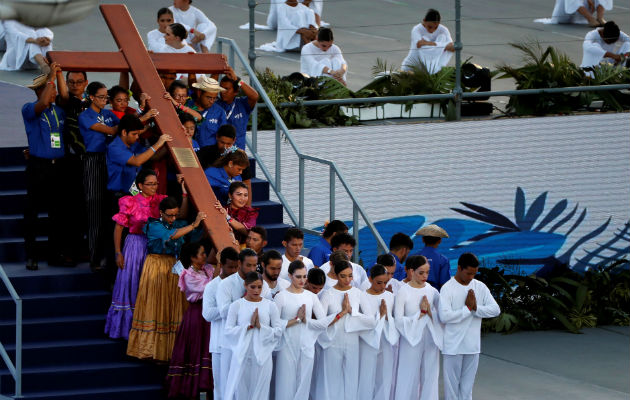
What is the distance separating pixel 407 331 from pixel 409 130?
215 inches

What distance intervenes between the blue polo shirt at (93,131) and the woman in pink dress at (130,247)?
0.63 metres

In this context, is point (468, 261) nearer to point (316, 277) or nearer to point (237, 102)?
point (316, 277)

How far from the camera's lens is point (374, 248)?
45.8 feet

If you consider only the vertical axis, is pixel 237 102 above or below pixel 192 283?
above

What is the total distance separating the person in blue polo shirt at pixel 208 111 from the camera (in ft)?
31.7

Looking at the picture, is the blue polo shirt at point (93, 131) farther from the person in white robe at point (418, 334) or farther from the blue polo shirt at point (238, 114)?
the person in white robe at point (418, 334)

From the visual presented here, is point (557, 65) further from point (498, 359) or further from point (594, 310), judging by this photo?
point (498, 359)

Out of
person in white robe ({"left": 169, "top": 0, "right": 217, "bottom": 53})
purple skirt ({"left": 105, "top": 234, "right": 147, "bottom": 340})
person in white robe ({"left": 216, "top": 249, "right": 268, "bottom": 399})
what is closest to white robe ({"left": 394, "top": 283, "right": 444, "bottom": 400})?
person in white robe ({"left": 216, "top": 249, "right": 268, "bottom": 399})

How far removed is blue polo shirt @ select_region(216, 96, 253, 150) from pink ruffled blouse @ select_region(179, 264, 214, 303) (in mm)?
2118

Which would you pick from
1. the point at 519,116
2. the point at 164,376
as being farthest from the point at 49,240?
the point at 519,116

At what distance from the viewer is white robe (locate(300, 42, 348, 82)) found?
14.3m

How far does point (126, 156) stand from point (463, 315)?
3.06m

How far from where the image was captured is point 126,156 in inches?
352

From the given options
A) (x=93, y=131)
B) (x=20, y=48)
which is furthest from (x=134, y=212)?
(x=20, y=48)
